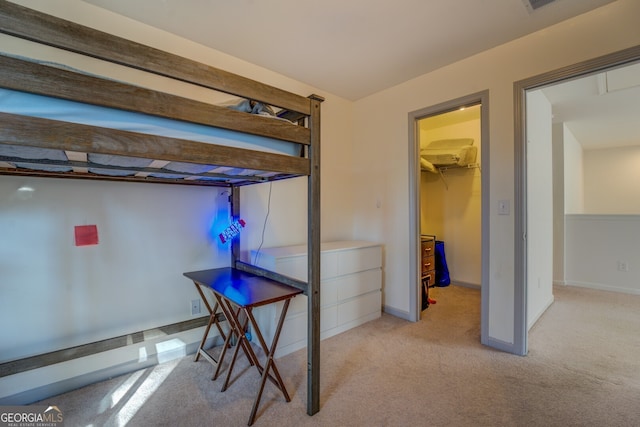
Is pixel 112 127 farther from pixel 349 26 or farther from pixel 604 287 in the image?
pixel 604 287

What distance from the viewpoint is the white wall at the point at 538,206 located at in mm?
2578

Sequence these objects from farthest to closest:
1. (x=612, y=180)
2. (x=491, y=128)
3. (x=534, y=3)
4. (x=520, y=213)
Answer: (x=612, y=180) → (x=491, y=128) → (x=520, y=213) → (x=534, y=3)

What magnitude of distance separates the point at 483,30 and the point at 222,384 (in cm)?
300

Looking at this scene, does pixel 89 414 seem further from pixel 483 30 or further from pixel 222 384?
pixel 483 30

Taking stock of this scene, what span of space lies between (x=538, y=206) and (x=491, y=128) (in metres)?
1.19

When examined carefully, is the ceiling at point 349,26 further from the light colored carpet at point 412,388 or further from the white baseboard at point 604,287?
the white baseboard at point 604,287

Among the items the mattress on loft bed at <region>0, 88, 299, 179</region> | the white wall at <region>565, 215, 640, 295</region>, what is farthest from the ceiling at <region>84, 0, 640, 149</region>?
the white wall at <region>565, 215, 640, 295</region>

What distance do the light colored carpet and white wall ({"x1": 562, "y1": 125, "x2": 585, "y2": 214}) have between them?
7.78 ft

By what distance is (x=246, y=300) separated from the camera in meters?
1.46

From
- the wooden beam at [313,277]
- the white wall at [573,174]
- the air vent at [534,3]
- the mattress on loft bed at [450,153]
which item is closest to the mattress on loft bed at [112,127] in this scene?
the wooden beam at [313,277]

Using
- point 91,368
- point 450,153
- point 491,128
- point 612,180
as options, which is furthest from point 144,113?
point 612,180

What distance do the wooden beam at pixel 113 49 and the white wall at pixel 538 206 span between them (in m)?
2.47

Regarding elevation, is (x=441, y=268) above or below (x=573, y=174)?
below

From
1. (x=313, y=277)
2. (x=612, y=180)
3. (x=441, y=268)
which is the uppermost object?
(x=612, y=180)
